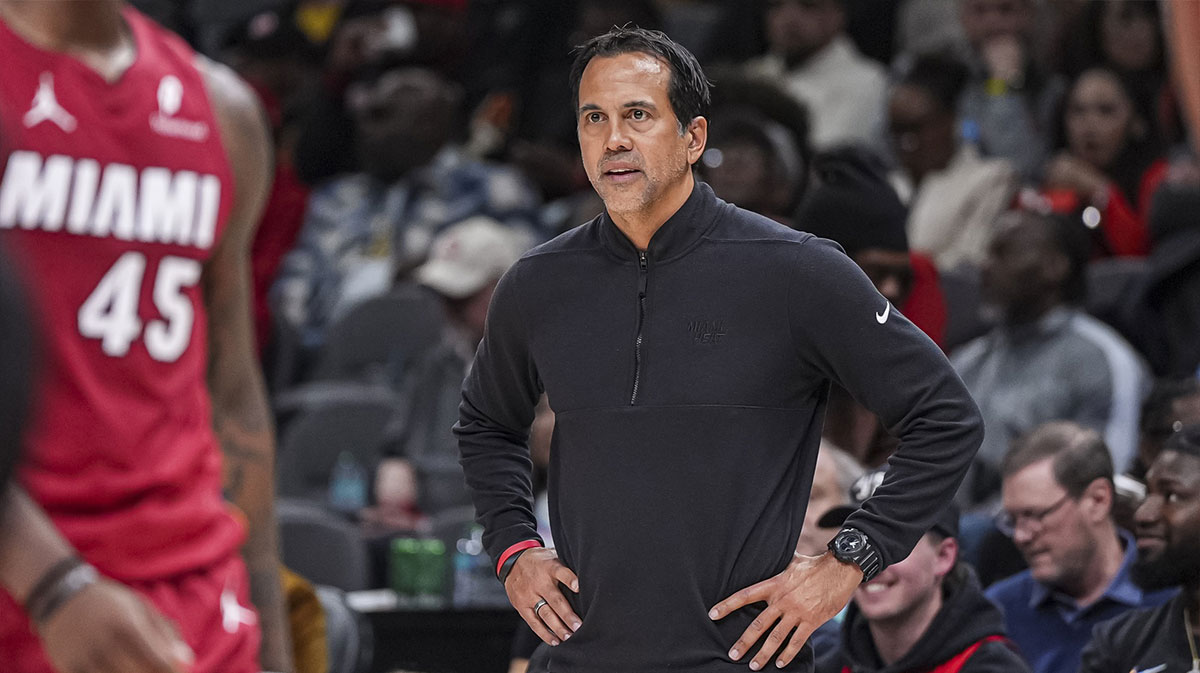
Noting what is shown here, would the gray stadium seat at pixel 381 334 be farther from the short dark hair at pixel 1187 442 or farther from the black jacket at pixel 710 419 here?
the black jacket at pixel 710 419

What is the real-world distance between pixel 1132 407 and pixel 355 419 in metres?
3.02

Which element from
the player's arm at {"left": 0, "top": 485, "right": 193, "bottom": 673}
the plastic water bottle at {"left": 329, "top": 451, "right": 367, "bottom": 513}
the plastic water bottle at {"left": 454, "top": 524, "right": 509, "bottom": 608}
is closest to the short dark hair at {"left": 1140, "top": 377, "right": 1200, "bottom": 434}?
the plastic water bottle at {"left": 454, "top": 524, "right": 509, "bottom": 608}

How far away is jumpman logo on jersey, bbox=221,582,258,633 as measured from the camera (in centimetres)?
280

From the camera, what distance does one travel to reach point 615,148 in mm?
2844

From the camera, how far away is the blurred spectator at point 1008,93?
806cm

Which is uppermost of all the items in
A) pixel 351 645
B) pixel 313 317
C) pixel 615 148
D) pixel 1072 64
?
pixel 615 148

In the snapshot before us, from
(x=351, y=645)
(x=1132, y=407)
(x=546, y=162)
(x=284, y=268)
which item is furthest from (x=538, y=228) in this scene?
(x=351, y=645)

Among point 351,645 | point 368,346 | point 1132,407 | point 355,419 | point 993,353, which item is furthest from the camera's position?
point 368,346

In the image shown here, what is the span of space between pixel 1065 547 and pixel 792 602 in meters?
2.04

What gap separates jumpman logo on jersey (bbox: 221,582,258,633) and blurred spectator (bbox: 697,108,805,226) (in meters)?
3.94

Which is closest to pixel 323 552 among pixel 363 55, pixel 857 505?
pixel 857 505

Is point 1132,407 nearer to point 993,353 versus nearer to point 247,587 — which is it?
point 993,353

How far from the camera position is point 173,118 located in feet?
9.28

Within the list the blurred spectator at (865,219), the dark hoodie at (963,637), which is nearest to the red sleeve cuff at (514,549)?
the dark hoodie at (963,637)
